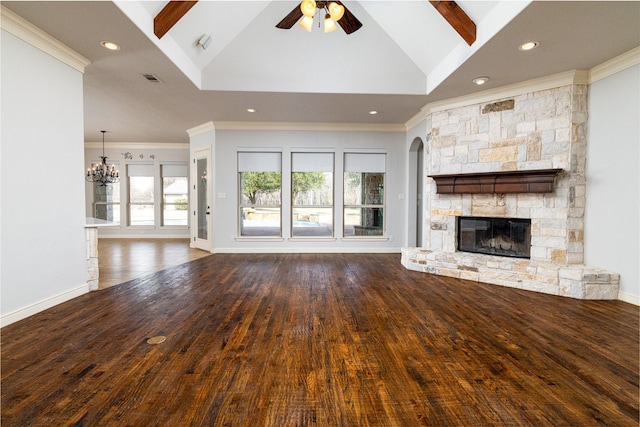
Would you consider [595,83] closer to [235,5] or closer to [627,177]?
[627,177]

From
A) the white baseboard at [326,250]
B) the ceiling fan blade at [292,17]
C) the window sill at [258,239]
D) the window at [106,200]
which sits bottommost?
the white baseboard at [326,250]

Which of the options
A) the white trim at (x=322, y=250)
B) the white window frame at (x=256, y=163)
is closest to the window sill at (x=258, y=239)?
the white window frame at (x=256, y=163)

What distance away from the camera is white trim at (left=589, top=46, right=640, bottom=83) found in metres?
3.20

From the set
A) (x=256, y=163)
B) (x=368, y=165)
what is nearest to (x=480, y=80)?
(x=368, y=165)

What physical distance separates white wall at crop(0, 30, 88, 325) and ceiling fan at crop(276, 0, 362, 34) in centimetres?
258

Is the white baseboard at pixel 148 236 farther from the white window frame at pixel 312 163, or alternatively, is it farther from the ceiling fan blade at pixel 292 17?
the ceiling fan blade at pixel 292 17

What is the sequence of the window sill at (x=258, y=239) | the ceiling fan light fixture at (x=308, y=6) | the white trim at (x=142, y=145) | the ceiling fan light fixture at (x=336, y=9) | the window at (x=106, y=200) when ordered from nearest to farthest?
the ceiling fan light fixture at (x=308, y=6)
the ceiling fan light fixture at (x=336, y=9)
the window sill at (x=258, y=239)
the white trim at (x=142, y=145)
the window at (x=106, y=200)

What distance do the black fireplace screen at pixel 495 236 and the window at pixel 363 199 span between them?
202cm

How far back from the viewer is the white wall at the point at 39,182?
2.61 metres

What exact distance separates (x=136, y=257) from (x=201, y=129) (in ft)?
10.3

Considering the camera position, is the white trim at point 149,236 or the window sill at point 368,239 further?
the white trim at point 149,236

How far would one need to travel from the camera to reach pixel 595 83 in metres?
3.67

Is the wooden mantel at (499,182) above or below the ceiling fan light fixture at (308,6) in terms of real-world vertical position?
below

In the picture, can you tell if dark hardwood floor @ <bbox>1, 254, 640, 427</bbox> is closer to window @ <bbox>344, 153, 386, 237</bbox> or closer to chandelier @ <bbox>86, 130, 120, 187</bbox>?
window @ <bbox>344, 153, 386, 237</bbox>
